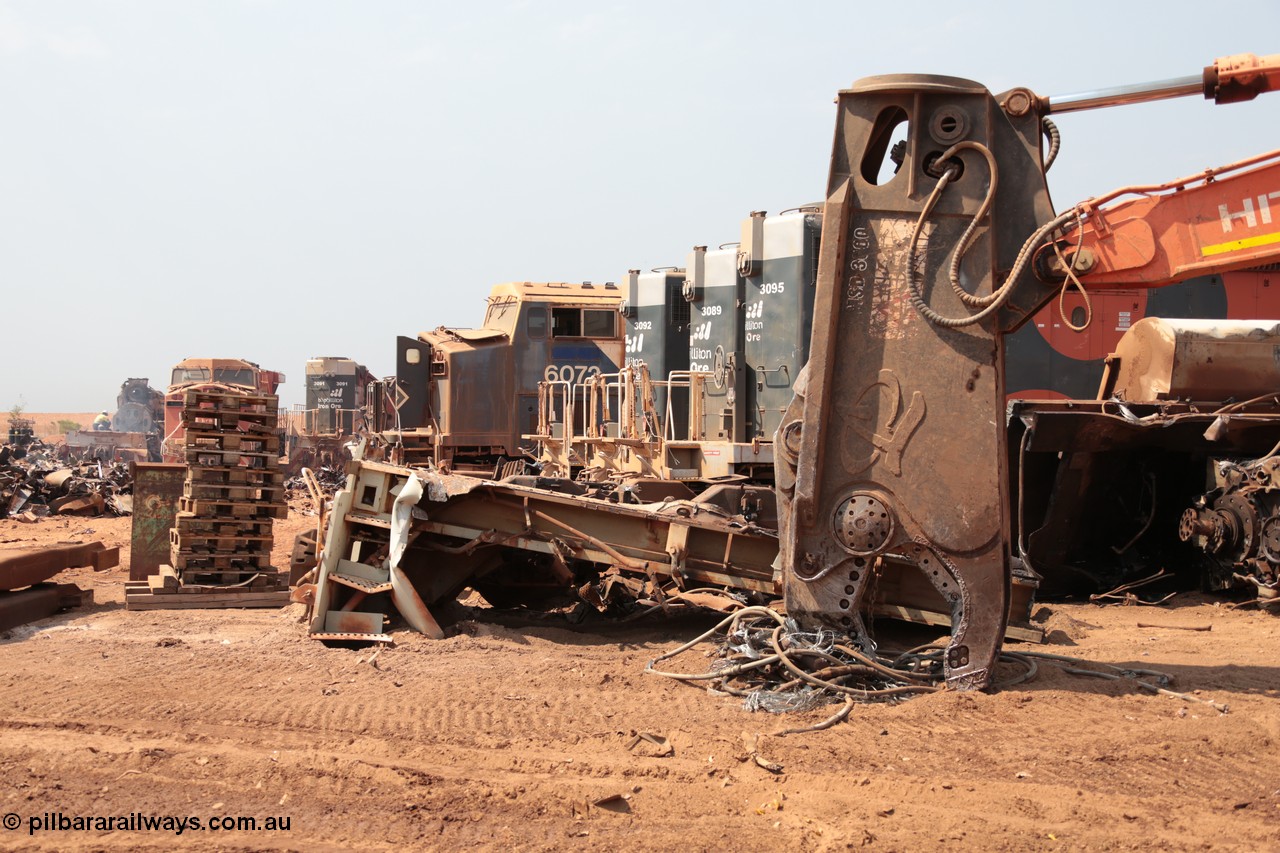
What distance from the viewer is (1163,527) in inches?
446

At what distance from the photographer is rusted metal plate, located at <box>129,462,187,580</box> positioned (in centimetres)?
1151

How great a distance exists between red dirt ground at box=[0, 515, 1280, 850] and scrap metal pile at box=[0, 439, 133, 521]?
14442 mm

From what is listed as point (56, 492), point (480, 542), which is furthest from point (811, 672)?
point (56, 492)

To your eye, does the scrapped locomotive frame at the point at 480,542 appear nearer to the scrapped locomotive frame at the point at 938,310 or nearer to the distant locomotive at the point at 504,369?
the scrapped locomotive frame at the point at 938,310

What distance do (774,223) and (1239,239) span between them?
809cm

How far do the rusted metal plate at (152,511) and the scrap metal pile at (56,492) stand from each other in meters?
8.57

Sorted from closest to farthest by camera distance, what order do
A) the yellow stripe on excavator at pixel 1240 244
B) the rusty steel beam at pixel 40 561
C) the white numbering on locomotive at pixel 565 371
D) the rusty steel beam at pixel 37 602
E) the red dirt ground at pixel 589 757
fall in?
the red dirt ground at pixel 589 757
the yellow stripe on excavator at pixel 1240 244
the rusty steel beam at pixel 37 602
the rusty steel beam at pixel 40 561
the white numbering on locomotive at pixel 565 371

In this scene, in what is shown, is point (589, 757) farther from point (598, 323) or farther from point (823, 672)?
point (598, 323)

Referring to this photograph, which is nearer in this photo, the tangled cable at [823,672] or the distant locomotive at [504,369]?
the tangled cable at [823,672]

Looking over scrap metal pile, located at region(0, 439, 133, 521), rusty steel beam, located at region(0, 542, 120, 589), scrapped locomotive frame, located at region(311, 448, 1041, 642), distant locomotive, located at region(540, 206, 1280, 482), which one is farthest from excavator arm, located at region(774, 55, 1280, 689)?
scrap metal pile, located at region(0, 439, 133, 521)

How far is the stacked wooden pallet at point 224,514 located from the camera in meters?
10.3

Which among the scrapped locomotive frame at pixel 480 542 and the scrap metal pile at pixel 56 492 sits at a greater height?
the scrapped locomotive frame at pixel 480 542

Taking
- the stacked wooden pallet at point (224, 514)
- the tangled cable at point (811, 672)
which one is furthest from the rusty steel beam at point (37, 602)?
the tangled cable at point (811, 672)

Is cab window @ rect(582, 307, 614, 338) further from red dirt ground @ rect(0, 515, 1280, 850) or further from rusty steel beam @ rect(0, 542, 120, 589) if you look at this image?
red dirt ground @ rect(0, 515, 1280, 850)
